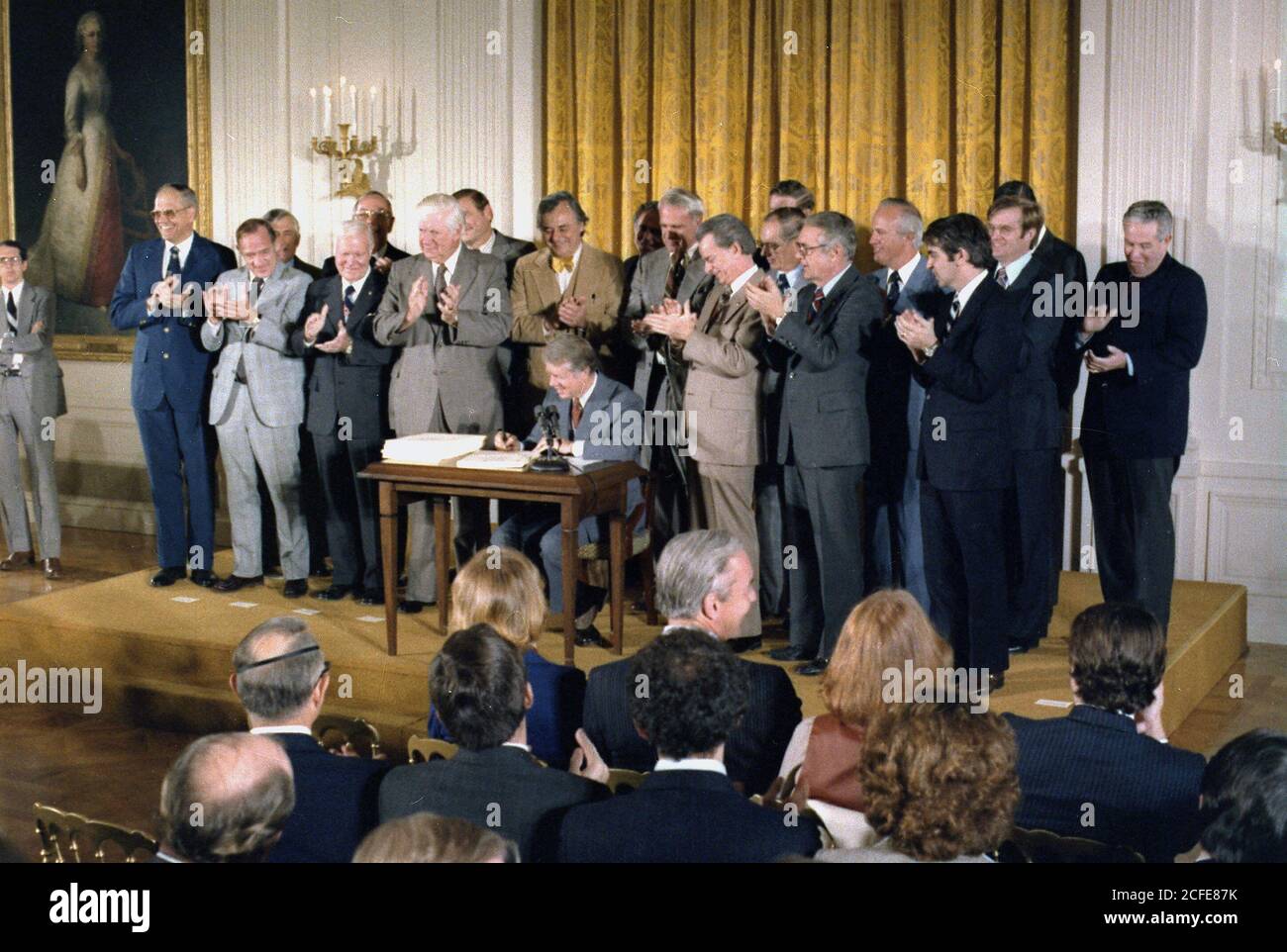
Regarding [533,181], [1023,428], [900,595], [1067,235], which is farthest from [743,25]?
[900,595]

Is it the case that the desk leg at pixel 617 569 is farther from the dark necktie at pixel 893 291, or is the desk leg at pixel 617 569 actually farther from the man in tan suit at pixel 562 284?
the dark necktie at pixel 893 291

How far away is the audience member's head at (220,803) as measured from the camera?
2422 millimetres

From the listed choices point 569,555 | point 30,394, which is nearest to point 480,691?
point 569,555

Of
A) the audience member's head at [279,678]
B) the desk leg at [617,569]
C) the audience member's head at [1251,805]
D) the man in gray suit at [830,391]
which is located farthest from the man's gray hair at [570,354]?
the audience member's head at [1251,805]

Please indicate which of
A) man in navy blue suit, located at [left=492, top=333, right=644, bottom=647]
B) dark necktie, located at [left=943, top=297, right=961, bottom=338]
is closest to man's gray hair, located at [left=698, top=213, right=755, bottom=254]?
man in navy blue suit, located at [left=492, top=333, right=644, bottom=647]

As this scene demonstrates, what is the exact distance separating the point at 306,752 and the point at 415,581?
3161mm

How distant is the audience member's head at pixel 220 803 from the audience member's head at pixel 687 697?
2.35ft

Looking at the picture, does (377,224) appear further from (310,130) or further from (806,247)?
(806,247)

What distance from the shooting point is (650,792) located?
2713 millimetres

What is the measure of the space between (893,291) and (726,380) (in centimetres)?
71

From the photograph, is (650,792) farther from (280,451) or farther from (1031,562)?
(280,451)

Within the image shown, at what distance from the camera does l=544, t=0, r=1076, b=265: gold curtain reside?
6855mm

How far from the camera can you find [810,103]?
7.40 metres

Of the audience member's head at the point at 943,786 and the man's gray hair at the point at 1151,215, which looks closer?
the audience member's head at the point at 943,786
